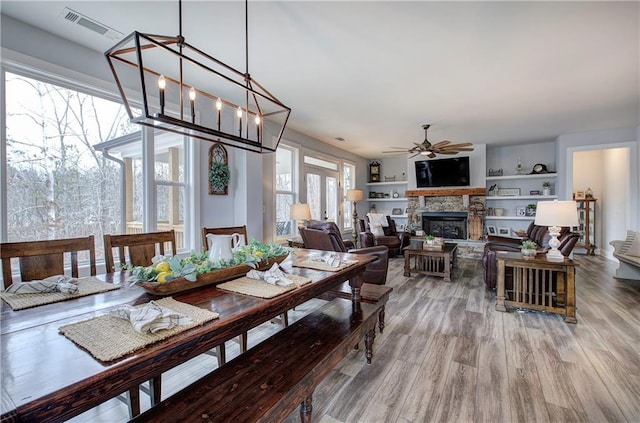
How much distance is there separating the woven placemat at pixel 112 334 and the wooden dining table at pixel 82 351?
0.7 inches

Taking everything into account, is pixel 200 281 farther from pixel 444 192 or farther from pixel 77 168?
pixel 444 192

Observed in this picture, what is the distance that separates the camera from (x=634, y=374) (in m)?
1.96

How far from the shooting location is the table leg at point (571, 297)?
2842mm

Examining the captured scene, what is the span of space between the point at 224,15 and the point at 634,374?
12.8 ft

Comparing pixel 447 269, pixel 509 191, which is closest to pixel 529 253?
pixel 447 269

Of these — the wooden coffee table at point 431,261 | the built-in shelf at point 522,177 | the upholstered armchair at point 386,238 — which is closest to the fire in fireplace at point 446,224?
the built-in shelf at point 522,177

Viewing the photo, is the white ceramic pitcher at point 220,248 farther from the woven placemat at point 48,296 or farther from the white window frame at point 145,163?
the white window frame at point 145,163

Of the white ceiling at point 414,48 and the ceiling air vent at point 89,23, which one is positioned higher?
the ceiling air vent at point 89,23

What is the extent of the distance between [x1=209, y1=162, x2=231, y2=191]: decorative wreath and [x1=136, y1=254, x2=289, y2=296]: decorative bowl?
239 centimetres

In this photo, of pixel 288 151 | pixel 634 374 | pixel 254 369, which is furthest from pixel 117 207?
pixel 634 374

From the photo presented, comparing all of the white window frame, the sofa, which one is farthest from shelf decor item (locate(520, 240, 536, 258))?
the white window frame

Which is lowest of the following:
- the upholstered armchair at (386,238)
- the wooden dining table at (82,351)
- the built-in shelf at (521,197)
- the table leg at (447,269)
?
the table leg at (447,269)

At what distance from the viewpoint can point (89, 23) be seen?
225cm

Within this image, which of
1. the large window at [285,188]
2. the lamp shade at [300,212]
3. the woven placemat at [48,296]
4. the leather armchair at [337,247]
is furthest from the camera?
the large window at [285,188]
